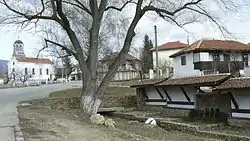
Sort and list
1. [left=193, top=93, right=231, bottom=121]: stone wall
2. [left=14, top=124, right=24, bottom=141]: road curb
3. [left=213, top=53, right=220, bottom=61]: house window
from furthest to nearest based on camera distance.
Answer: [left=213, top=53, right=220, bottom=61]: house window → [left=193, top=93, right=231, bottom=121]: stone wall → [left=14, top=124, right=24, bottom=141]: road curb

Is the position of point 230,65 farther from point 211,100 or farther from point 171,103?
point 211,100

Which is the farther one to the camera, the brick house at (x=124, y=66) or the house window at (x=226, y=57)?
the brick house at (x=124, y=66)

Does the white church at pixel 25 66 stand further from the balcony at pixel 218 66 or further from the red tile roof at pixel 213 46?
the balcony at pixel 218 66

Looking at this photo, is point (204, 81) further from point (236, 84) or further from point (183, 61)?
point (183, 61)

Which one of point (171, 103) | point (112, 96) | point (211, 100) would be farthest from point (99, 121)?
point (112, 96)

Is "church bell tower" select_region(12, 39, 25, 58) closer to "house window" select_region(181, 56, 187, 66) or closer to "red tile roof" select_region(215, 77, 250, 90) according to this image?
"house window" select_region(181, 56, 187, 66)

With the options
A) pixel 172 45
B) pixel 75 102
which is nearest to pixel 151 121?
pixel 75 102

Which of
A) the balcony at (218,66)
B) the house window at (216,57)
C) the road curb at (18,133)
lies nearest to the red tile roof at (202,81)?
the road curb at (18,133)

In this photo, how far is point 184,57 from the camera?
5094cm

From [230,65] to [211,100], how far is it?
2683 centimetres

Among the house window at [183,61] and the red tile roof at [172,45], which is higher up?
the red tile roof at [172,45]

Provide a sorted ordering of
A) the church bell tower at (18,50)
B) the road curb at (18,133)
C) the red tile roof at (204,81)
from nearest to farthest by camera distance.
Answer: the road curb at (18,133) → the red tile roof at (204,81) → the church bell tower at (18,50)

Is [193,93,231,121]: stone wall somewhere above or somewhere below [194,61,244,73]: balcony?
below

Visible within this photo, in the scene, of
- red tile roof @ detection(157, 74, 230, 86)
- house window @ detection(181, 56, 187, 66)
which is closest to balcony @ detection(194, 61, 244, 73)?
house window @ detection(181, 56, 187, 66)
